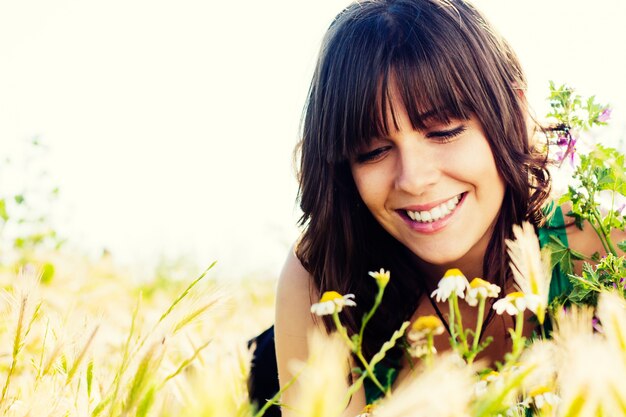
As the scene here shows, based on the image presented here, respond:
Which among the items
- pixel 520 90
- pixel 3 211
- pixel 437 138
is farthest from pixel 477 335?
pixel 3 211

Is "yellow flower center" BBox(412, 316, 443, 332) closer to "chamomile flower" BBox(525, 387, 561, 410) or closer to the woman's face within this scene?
"chamomile flower" BBox(525, 387, 561, 410)

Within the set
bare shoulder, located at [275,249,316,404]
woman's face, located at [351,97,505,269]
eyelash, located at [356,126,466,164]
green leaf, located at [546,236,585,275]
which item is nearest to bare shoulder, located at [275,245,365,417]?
bare shoulder, located at [275,249,316,404]

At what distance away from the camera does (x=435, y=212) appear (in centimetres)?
203

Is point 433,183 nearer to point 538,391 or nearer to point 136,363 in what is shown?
point 538,391

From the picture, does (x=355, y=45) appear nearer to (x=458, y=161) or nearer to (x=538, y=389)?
(x=458, y=161)

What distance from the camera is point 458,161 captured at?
1971 millimetres

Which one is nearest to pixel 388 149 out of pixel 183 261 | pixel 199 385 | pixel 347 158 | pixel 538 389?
pixel 347 158

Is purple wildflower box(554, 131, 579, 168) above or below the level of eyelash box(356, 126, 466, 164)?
below

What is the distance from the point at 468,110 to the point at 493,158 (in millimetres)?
160

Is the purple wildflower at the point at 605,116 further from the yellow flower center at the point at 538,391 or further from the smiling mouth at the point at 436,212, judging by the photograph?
the yellow flower center at the point at 538,391

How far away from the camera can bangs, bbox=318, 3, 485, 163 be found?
199 cm

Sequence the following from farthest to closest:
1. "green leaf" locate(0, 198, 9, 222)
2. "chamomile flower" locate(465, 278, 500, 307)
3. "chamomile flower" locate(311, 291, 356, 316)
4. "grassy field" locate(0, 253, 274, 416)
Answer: "green leaf" locate(0, 198, 9, 222), "chamomile flower" locate(311, 291, 356, 316), "chamomile flower" locate(465, 278, 500, 307), "grassy field" locate(0, 253, 274, 416)

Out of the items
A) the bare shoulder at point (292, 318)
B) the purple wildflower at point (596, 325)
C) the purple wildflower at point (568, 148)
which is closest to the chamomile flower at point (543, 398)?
the purple wildflower at point (596, 325)

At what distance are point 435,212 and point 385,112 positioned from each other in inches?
12.4
